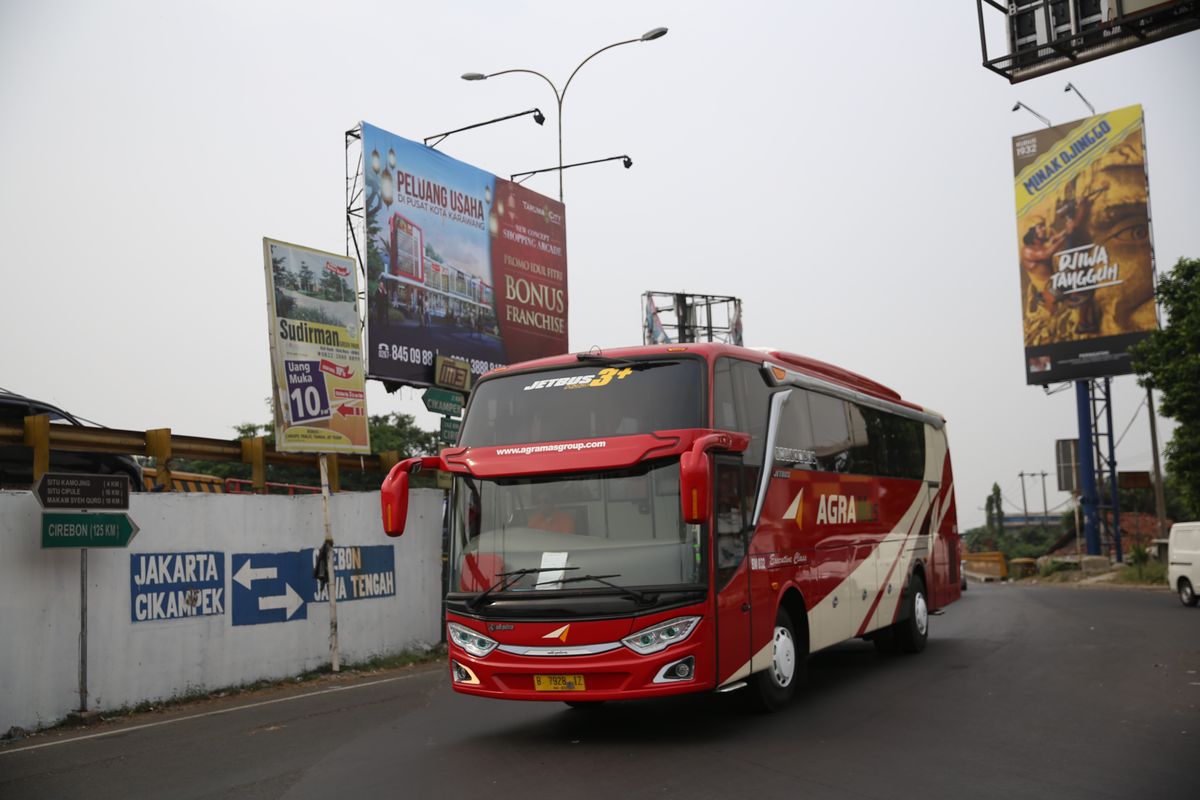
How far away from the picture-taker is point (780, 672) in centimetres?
1072

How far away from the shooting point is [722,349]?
33.5ft

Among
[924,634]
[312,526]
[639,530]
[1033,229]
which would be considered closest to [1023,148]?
[1033,229]

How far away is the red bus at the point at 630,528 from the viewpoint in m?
9.03

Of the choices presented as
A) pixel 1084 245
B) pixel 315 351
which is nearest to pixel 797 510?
pixel 315 351

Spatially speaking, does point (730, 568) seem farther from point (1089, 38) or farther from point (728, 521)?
point (1089, 38)

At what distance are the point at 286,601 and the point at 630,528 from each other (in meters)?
8.13

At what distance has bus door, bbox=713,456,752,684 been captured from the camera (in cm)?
931

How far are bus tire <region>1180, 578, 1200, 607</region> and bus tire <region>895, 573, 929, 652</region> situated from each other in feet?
37.3

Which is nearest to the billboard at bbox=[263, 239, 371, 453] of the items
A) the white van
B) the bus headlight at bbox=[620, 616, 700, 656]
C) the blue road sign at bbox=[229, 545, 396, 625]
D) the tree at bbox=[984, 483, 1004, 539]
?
the blue road sign at bbox=[229, 545, 396, 625]

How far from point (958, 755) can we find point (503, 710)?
16.3 feet

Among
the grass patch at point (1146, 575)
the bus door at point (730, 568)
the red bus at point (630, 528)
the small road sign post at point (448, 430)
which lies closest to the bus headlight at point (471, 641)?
the red bus at point (630, 528)

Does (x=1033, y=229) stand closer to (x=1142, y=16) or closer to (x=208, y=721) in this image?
(x=1142, y=16)

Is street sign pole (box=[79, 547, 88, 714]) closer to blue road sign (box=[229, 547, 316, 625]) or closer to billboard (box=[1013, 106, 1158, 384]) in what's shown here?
blue road sign (box=[229, 547, 316, 625])

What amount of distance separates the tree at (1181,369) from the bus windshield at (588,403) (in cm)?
2806
